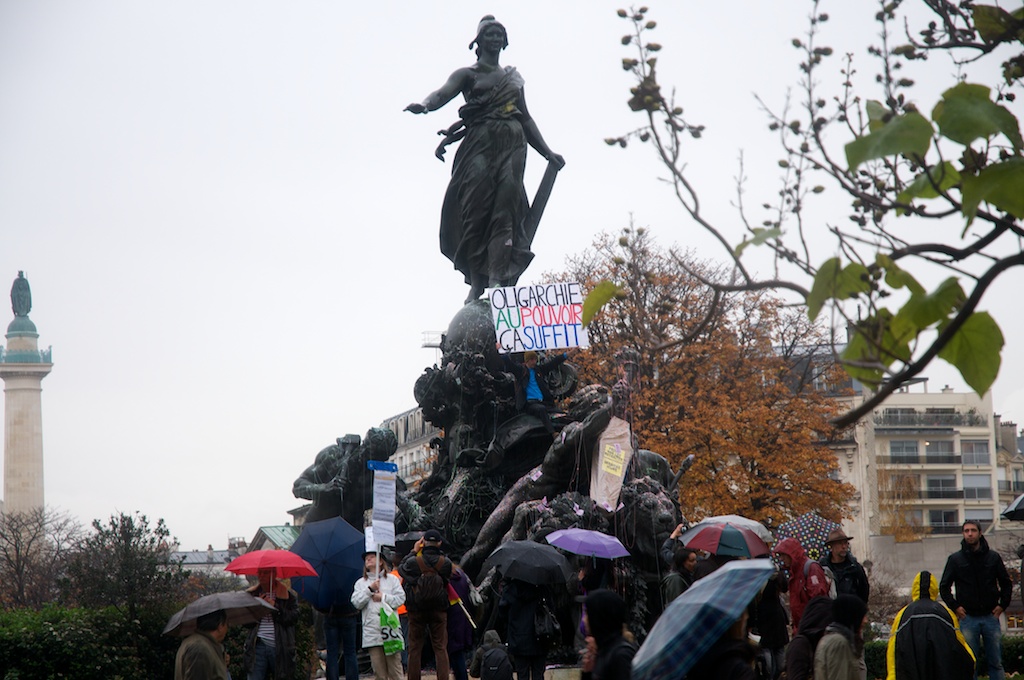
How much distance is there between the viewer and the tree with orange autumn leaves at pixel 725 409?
37500 millimetres

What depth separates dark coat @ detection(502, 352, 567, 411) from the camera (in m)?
17.5

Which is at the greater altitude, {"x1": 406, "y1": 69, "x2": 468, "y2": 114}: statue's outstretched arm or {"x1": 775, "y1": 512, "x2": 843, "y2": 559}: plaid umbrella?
{"x1": 406, "y1": 69, "x2": 468, "y2": 114}: statue's outstretched arm

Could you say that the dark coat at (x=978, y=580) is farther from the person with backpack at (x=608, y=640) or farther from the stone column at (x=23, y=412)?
the stone column at (x=23, y=412)

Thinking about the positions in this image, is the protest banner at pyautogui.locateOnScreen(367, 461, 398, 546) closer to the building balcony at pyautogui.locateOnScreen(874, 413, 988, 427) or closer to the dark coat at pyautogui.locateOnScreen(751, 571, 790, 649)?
the dark coat at pyautogui.locateOnScreen(751, 571, 790, 649)

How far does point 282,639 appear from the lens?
12.6 metres

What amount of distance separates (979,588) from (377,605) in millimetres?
5222

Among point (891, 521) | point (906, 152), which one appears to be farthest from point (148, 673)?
point (891, 521)

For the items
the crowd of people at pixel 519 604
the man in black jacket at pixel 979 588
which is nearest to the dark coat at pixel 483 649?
the crowd of people at pixel 519 604

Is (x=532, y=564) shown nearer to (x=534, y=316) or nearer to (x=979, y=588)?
(x=979, y=588)

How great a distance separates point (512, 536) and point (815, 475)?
2562 cm

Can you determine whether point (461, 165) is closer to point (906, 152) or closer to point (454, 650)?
point (454, 650)

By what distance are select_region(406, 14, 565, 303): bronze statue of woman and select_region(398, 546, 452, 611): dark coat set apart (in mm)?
6707

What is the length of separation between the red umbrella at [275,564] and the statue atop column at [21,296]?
94.4m

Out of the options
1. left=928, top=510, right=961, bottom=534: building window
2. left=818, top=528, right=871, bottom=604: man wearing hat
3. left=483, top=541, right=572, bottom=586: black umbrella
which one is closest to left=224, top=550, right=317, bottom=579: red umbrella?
left=483, top=541, right=572, bottom=586: black umbrella
